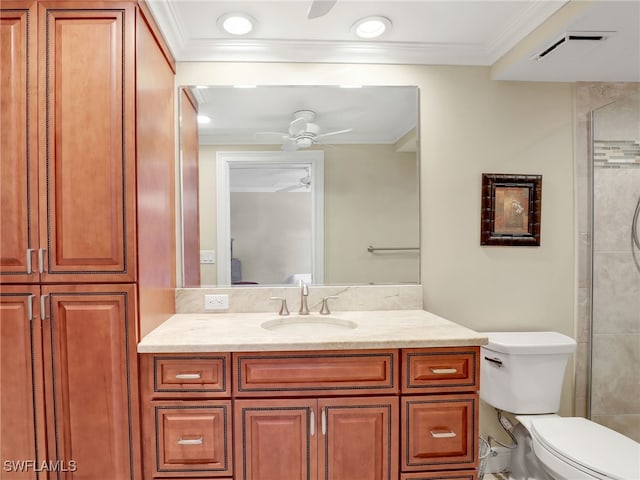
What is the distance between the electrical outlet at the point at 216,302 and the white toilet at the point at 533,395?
4.82 feet

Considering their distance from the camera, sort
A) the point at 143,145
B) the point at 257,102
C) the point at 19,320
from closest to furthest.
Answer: the point at 19,320 → the point at 143,145 → the point at 257,102

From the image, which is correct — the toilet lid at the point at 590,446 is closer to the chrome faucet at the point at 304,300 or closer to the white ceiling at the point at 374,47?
the chrome faucet at the point at 304,300

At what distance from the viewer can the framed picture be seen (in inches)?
85.4

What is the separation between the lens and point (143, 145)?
1559mm

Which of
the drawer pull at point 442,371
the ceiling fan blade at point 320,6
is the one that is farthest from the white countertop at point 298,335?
the ceiling fan blade at point 320,6

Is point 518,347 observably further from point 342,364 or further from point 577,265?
point 342,364

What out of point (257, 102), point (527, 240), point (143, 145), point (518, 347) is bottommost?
point (518, 347)

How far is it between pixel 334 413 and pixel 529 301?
143cm

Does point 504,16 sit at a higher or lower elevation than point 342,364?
higher

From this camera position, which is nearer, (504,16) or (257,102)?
(504,16)

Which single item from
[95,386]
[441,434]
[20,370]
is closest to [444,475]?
[441,434]

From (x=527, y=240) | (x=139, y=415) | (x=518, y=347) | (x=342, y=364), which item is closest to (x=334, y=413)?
(x=342, y=364)

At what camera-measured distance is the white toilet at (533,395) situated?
1.67 metres

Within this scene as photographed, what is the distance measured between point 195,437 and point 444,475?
3.44 feet
